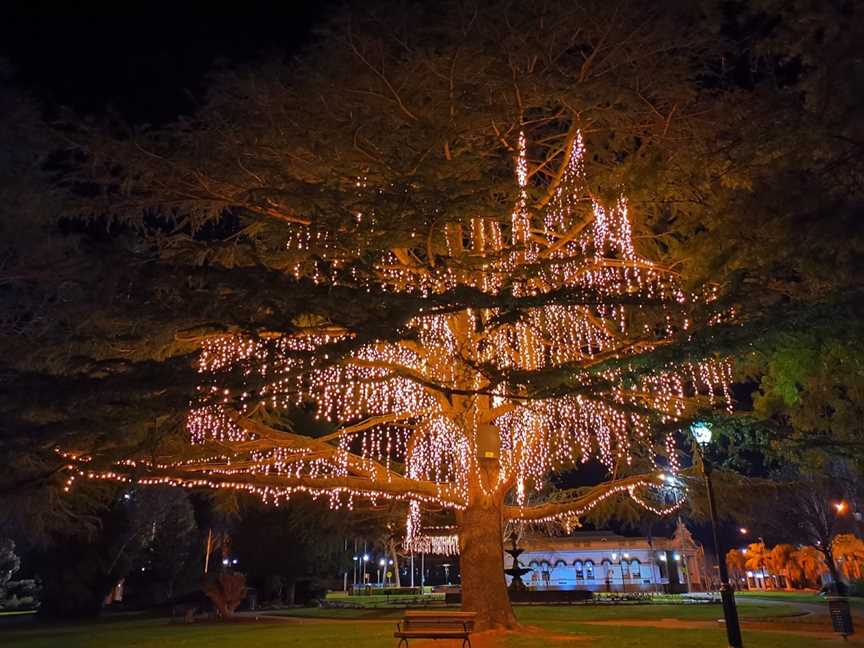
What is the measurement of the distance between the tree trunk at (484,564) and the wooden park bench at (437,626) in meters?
2.77

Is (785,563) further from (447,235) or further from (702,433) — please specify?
(447,235)

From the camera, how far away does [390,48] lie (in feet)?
37.9

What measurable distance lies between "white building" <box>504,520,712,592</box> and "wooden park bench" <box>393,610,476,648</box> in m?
42.6

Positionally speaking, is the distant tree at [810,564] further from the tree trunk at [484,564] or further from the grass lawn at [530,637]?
the tree trunk at [484,564]

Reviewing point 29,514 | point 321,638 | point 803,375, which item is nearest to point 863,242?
point 803,375

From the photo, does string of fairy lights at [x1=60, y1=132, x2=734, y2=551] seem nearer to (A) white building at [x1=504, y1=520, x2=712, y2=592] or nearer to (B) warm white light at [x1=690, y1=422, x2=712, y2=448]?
(B) warm white light at [x1=690, y1=422, x2=712, y2=448]

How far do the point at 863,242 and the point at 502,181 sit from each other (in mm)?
5673

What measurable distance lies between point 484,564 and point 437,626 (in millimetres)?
3571

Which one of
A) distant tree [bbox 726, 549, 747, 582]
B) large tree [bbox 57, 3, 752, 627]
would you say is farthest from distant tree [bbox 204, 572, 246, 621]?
distant tree [bbox 726, 549, 747, 582]

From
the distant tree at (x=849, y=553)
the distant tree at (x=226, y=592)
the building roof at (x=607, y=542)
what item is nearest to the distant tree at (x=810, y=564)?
the distant tree at (x=849, y=553)

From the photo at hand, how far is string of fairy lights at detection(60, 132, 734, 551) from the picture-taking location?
34.4ft

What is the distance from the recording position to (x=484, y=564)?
14195mm

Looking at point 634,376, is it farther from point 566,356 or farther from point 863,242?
point 566,356

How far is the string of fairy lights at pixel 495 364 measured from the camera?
10.5m
